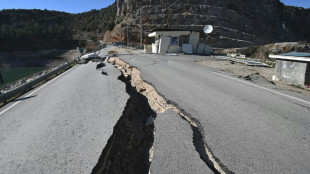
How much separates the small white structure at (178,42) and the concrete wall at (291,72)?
17125 mm

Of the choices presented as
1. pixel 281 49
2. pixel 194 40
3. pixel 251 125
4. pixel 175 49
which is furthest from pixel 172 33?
pixel 251 125

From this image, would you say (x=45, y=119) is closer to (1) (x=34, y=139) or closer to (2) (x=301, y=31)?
(1) (x=34, y=139)

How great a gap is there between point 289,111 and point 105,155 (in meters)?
4.26

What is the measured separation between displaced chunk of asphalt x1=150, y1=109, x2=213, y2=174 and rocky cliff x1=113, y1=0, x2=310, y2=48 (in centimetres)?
5286

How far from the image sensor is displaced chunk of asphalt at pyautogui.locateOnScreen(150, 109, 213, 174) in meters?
2.72

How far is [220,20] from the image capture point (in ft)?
190

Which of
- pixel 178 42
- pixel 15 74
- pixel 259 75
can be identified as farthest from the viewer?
pixel 15 74

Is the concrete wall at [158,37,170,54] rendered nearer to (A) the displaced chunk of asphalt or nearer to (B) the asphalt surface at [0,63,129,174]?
(B) the asphalt surface at [0,63,129,174]

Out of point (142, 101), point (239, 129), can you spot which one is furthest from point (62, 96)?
point (239, 129)

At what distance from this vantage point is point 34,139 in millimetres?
3873

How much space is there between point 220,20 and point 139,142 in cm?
5983

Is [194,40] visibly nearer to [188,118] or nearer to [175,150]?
[188,118]

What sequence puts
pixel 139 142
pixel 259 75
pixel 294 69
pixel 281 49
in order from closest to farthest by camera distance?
1. pixel 139 142
2. pixel 294 69
3. pixel 259 75
4. pixel 281 49

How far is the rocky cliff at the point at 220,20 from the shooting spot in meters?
56.2
